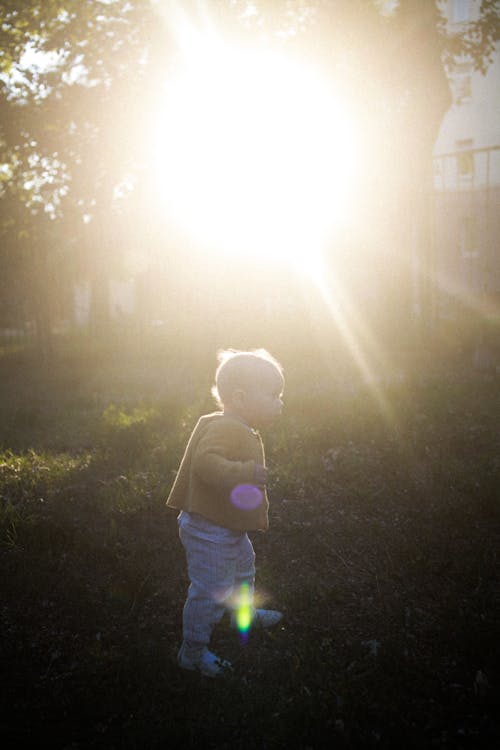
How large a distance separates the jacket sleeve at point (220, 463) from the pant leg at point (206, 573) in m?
0.29

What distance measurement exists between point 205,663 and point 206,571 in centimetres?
48

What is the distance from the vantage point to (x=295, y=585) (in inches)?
166

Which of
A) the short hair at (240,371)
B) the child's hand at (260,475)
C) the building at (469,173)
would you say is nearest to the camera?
the child's hand at (260,475)

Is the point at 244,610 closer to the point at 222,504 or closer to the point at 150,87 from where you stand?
the point at 222,504

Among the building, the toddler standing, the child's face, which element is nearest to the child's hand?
the toddler standing

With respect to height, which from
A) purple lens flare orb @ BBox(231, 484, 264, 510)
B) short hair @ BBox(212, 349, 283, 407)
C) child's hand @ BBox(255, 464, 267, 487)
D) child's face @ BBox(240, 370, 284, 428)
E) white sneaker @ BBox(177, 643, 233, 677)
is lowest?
white sneaker @ BBox(177, 643, 233, 677)

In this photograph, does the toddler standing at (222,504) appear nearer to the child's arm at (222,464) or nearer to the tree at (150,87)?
the child's arm at (222,464)

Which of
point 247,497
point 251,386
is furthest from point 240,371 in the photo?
point 247,497

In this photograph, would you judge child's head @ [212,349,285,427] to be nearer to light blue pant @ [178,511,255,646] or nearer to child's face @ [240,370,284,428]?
child's face @ [240,370,284,428]

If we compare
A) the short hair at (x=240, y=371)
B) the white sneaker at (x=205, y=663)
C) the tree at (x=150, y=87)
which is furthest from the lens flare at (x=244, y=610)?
the tree at (x=150, y=87)

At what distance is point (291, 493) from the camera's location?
532cm

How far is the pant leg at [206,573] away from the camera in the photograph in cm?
336

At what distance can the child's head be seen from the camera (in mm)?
3377

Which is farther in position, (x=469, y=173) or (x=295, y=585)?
(x=469, y=173)
